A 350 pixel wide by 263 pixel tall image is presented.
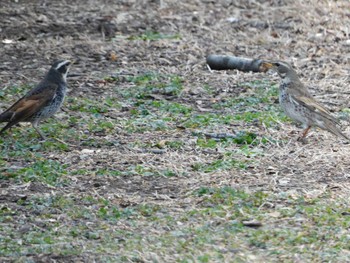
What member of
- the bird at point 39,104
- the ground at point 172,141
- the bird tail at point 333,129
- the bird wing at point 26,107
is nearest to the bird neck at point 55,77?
the bird at point 39,104

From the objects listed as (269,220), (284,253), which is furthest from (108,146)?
(284,253)

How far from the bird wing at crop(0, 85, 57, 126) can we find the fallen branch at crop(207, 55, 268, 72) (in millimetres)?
3340

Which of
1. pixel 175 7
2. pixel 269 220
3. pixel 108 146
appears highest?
pixel 269 220

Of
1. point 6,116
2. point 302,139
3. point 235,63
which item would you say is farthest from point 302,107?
point 6,116

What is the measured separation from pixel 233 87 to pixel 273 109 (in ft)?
3.59

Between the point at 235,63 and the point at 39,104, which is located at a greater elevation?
the point at 39,104

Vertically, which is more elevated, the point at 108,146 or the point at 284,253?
the point at 284,253

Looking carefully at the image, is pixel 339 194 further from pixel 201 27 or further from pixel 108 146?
pixel 201 27

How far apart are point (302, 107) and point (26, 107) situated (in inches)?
126

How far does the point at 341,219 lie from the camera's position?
8.04 m

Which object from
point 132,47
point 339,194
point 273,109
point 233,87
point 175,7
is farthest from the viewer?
point 175,7

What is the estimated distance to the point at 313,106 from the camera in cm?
1064

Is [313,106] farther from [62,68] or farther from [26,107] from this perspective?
[26,107]

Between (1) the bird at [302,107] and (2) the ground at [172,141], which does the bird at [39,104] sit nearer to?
(2) the ground at [172,141]
